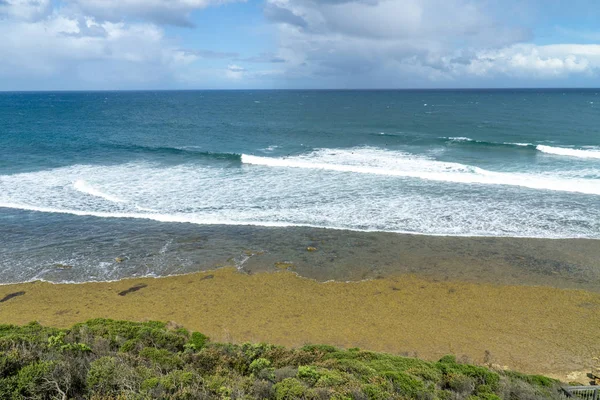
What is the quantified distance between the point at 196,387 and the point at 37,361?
3.46 metres

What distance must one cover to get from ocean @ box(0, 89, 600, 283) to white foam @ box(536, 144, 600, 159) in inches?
3.4

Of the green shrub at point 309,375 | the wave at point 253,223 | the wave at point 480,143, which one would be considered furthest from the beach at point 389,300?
the wave at point 480,143

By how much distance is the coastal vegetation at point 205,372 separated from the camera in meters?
7.85

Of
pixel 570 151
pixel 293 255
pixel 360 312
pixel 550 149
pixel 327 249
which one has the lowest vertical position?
pixel 360 312

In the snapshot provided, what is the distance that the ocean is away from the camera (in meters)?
20.8

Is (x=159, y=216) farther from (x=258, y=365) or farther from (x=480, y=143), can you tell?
(x=480, y=143)

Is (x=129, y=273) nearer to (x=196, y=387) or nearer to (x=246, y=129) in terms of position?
(x=196, y=387)

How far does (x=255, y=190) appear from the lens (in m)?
30.2

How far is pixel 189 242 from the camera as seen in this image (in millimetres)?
20938

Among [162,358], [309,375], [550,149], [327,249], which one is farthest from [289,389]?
[550,149]

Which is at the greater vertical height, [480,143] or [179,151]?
[480,143]

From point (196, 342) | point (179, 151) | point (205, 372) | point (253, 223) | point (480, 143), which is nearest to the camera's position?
point (205, 372)

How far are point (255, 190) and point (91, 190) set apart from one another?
38.0 ft

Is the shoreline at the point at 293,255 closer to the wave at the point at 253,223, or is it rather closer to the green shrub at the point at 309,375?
the wave at the point at 253,223
